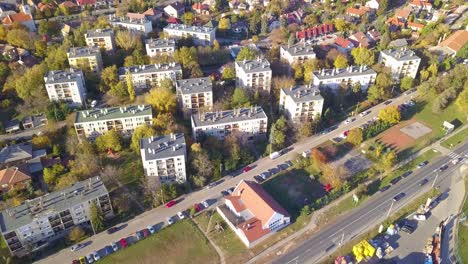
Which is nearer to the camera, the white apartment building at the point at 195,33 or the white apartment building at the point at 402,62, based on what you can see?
the white apartment building at the point at 402,62

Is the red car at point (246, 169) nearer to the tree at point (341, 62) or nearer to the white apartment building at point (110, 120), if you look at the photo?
the white apartment building at point (110, 120)

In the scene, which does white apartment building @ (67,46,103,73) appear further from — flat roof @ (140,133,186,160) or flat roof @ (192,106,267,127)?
flat roof @ (140,133,186,160)

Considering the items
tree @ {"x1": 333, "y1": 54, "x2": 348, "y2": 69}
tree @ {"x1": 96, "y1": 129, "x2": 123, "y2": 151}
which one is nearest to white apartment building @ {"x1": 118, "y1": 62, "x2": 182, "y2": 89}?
tree @ {"x1": 96, "y1": 129, "x2": 123, "y2": 151}

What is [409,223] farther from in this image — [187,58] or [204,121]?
[187,58]

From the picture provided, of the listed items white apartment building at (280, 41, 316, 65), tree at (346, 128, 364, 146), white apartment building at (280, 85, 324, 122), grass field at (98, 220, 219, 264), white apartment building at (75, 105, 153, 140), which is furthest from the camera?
white apartment building at (280, 41, 316, 65)

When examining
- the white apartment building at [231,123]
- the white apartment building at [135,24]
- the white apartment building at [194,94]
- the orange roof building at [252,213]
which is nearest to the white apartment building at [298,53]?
the white apartment building at [194,94]

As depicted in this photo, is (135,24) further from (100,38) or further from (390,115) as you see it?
(390,115)
